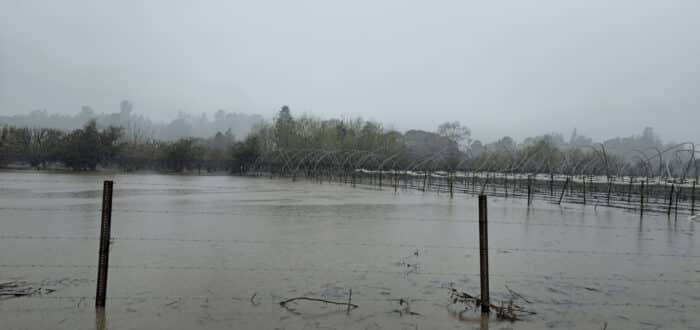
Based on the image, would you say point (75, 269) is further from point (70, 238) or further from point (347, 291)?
point (347, 291)

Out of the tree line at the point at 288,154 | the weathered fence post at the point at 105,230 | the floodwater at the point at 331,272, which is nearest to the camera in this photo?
the weathered fence post at the point at 105,230

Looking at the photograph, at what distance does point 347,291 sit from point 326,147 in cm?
4483

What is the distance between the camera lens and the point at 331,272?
18.9 feet

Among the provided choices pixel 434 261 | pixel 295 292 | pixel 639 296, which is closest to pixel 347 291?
Result: pixel 295 292

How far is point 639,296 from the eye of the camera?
519cm

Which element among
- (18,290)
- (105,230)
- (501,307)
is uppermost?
(105,230)

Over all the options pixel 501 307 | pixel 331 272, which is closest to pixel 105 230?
pixel 331 272

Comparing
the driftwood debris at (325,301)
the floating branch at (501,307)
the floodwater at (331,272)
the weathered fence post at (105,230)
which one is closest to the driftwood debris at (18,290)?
the floodwater at (331,272)

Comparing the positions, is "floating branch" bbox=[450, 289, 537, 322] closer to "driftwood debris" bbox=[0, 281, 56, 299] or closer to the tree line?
"driftwood debris" bbox=[0, 281, 56, 299]

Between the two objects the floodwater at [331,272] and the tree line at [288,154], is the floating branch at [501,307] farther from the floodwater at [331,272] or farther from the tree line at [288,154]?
the tree line at [288,154]

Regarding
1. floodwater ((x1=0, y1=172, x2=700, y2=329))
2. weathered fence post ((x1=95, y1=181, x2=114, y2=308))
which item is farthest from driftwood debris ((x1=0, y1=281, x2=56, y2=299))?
weathered fence post ((x1=95, y1=181, x2=114, y2=308))

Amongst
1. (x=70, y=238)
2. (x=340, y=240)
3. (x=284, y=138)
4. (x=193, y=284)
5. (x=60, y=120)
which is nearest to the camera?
(x=193, y=284)

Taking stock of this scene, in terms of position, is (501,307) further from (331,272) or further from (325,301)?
(331,272)

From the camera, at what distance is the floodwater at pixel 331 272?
4105mm
